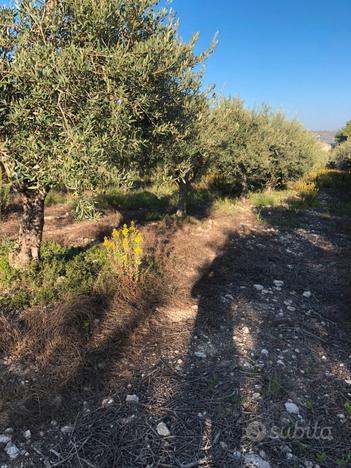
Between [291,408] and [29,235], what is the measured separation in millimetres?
5364

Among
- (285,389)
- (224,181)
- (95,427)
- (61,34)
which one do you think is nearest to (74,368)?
(95,427)

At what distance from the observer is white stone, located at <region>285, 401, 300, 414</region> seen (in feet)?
12.6

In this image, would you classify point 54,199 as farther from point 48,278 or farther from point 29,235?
Result: point 48,278

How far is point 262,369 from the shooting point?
4.57m

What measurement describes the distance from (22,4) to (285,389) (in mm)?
6115

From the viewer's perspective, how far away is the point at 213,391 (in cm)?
412

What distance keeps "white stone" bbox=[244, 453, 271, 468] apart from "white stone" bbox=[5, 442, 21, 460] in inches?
86.3

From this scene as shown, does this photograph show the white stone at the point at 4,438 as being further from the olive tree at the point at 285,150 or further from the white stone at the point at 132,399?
the olive tree at the point at 285,150

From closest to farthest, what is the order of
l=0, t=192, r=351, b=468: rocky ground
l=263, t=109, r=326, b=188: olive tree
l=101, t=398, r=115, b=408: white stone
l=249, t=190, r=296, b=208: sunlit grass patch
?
1. l=0, t=192, r=351, b=468: rocky ground
2. l=101, t=398, r=115, b=408: white stone
3. l=249, t=190, r=296, b=208: sunlit grass patch
4. l=263, t=109, r=326, b=188: olive tree

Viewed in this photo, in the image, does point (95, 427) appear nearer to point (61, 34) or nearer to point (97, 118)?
point (97, 118)

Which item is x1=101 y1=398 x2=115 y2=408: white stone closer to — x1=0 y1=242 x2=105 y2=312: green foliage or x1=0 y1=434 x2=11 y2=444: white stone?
x1=0 y1=434 x2=11 y2=444: white stone

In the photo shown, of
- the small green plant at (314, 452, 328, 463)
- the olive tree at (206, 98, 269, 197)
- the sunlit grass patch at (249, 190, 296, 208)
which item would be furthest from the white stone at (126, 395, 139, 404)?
the sunlit grass patch at (249, 190, 296, 208)

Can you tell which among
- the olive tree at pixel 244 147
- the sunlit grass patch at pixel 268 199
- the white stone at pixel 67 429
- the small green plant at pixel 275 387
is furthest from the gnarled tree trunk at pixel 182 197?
the white stone at pixel 67 429

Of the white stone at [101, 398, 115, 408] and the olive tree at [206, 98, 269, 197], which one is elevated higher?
the olive tree at [206, 98, 269, 197]
